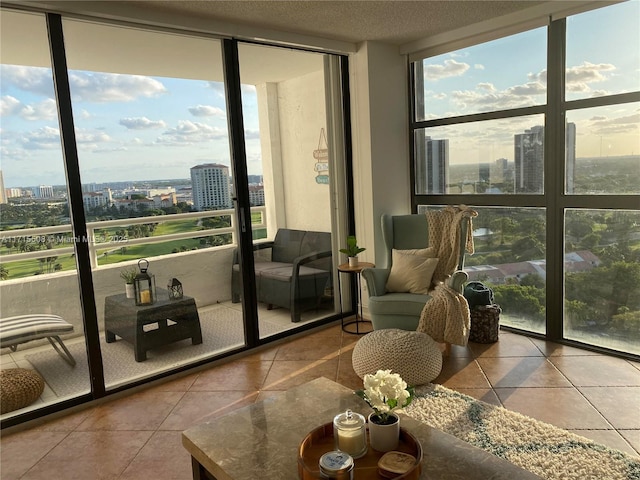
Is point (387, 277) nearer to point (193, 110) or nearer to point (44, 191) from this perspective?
point (193, 110)

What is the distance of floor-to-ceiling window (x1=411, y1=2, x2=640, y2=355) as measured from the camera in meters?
3.48

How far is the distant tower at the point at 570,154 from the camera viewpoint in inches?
146

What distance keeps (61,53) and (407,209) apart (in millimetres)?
3191

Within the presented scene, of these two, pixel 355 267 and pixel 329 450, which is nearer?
pixel 329 450

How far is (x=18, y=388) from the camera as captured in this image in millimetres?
3045

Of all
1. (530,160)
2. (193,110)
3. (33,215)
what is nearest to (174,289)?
(33,215)

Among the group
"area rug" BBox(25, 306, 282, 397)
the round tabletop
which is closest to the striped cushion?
"area rug" BBox(25, 306, 282, 397)

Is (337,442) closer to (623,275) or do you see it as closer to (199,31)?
(623,275)

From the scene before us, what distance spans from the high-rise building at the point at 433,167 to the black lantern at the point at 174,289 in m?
2.48

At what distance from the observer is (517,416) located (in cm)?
277

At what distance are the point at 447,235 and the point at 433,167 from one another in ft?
2.84

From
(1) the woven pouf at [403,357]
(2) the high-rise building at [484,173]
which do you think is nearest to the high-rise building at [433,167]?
(2) the high-rise building at [484,173]

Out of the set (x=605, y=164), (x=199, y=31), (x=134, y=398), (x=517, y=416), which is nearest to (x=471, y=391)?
(x=517, y=416)

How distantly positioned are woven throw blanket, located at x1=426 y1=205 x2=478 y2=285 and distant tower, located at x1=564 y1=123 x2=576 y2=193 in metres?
0.73
